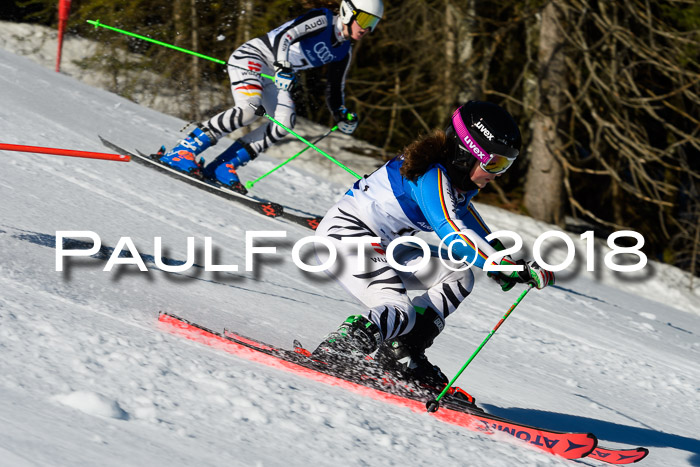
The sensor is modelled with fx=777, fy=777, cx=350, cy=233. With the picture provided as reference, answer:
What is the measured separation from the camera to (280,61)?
21.7ft

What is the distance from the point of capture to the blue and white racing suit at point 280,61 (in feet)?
21.7

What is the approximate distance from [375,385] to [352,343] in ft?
0.77

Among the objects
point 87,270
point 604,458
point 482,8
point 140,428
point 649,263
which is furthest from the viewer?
point 482,8

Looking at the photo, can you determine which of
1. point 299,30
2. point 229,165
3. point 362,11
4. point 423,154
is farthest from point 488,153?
point 229,165

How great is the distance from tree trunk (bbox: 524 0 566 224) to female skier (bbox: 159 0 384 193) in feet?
15.8

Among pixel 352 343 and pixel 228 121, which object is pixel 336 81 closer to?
pixel 228 121

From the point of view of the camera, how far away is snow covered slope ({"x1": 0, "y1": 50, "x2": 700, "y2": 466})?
2297 mm

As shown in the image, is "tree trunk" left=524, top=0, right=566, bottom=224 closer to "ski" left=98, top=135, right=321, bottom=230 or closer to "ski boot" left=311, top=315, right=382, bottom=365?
"ski" left=98, top=135, right=321, bottom=230

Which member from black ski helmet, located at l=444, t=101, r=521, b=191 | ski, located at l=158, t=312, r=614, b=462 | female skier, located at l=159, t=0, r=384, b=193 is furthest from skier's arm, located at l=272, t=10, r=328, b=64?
ski, located at l=158, t=312, r=614, b=462

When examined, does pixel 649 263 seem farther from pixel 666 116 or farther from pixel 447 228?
pixel 447 228

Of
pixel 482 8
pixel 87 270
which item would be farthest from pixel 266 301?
pixel 482 8

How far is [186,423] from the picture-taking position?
2.36 m

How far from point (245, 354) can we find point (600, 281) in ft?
22.0

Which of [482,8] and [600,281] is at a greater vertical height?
[482,8]
